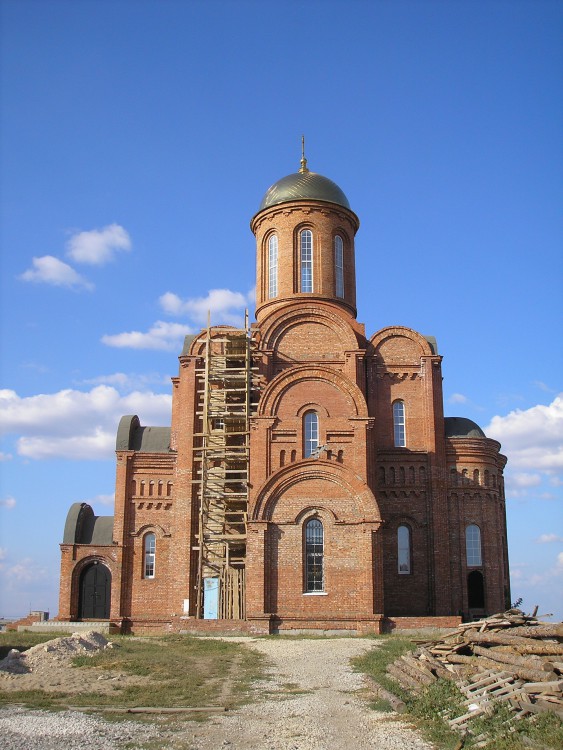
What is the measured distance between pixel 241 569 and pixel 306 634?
3892 mm

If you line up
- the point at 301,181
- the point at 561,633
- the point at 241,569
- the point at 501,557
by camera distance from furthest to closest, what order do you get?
the point at 301,181
the point at 501,557
the point at 241,569
the point at 561,633

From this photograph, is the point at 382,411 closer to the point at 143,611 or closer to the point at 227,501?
the point at 227,501

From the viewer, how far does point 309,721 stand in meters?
12.2

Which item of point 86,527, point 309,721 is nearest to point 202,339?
point 86,527

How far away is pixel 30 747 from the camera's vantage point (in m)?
10.4

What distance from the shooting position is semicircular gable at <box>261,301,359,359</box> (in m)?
29.3

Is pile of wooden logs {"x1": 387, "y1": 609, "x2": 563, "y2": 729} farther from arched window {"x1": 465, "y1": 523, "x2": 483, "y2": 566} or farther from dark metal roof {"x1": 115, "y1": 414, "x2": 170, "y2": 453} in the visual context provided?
dark metal roof {"x1": 115, "y1": 414, "x2": 170, "y2": 453}

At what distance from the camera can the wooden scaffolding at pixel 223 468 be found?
85.9ft

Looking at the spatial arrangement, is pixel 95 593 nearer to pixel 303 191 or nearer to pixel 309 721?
pixel 303 191

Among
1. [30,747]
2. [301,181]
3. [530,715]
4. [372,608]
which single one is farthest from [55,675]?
[301,181]

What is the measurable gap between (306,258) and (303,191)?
2774mm

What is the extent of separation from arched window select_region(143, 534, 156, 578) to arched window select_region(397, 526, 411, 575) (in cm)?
873

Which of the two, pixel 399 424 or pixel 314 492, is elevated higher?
pixel 399 424

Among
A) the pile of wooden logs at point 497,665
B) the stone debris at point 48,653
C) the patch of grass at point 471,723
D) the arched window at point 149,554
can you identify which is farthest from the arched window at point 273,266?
the patch of grass at point 471,723
